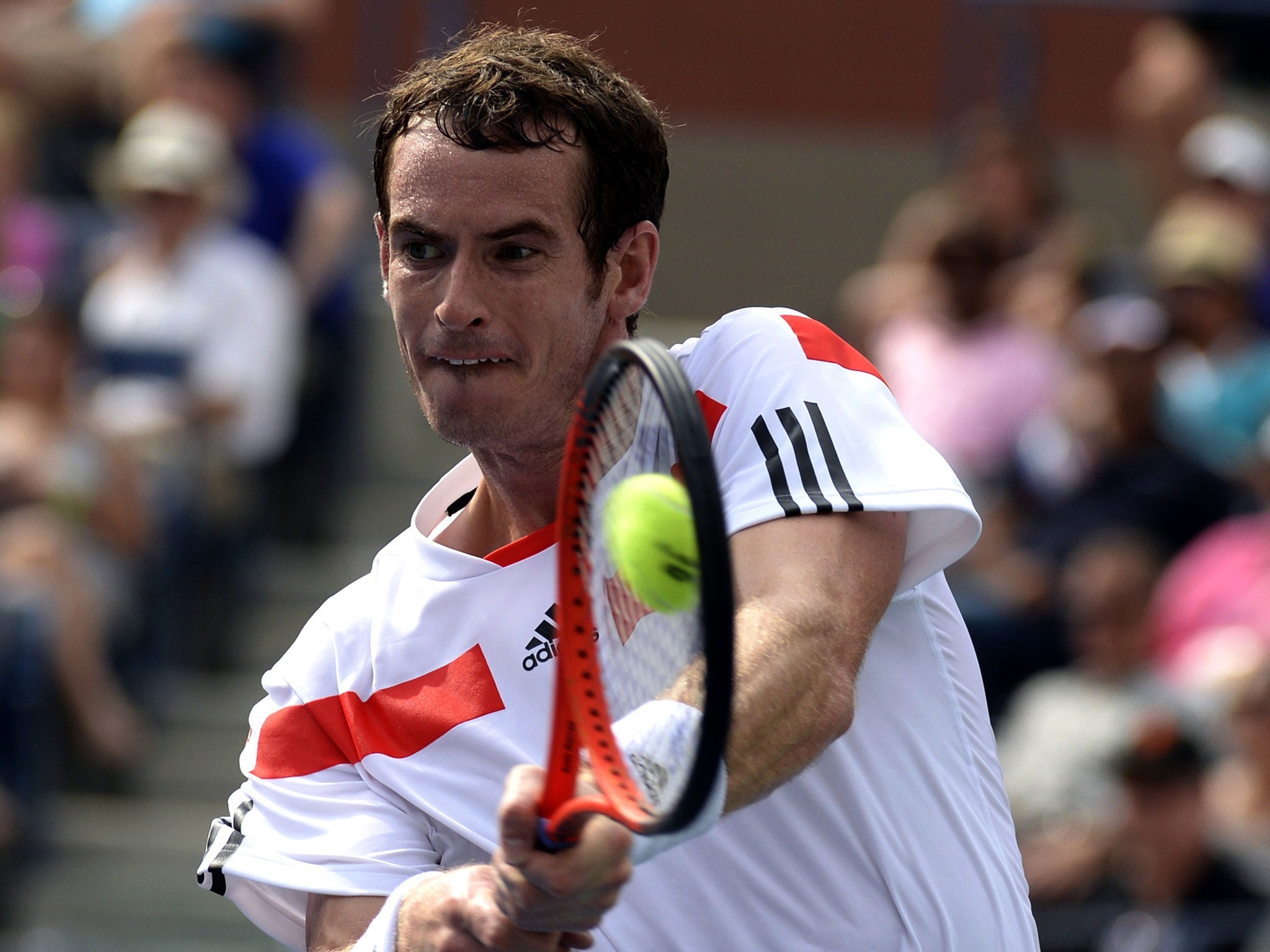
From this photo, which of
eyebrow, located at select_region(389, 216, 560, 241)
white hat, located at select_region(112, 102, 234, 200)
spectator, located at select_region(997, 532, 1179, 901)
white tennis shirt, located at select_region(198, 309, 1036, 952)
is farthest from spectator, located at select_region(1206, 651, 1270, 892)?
white hat, located at select_region(112, 102, 234, 200)

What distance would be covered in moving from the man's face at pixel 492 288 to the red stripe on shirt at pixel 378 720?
0.99ft

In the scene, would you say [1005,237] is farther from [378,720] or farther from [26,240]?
[378,720]

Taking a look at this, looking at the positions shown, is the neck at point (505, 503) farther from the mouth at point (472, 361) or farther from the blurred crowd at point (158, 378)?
the blurred crowd at point (158, 378)

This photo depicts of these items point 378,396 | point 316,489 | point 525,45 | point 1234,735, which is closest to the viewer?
point 525,45

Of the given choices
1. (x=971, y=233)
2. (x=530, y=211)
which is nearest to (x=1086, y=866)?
(x=971, y=233)

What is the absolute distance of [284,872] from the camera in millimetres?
2467

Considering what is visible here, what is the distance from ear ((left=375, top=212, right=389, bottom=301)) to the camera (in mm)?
2453

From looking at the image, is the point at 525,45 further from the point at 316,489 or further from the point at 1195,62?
the point at 1195,62

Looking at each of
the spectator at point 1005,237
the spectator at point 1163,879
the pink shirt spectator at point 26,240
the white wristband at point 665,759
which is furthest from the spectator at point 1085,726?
the pink shirt spectator at point 26,240

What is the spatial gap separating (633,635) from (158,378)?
5375mm

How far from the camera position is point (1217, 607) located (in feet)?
18.6

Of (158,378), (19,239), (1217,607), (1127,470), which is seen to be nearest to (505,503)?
(1217,607)

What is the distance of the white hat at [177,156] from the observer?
7.20 m

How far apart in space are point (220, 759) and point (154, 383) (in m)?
1.40
